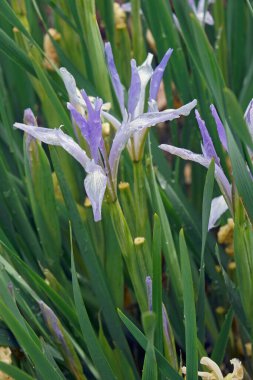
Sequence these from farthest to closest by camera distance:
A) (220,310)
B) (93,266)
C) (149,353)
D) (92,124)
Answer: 1. (220,310)
2. (93,266)
3. (92,124)
4. (149,353)

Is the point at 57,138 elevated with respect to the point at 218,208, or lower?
elevated

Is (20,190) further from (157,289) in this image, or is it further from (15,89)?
(157,289)

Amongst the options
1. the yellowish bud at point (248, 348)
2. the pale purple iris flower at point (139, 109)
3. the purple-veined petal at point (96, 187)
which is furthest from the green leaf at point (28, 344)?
the yellowish bud at point (248, 348)

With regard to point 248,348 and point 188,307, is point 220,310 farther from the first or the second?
point 188,307

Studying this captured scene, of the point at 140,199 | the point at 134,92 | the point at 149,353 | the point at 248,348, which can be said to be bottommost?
the point at 248,348

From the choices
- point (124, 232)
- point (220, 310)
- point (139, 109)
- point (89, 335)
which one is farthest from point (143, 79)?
point (220, 310)

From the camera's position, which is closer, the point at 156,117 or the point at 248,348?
the point at 156,117

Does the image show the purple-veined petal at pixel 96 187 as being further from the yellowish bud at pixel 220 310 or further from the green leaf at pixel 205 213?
the yellowish bud at pixel 220 310

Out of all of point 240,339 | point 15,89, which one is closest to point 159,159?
point 240,339
